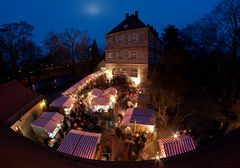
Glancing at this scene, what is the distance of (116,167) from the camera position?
4.44 metres

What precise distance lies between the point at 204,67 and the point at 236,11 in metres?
6.42

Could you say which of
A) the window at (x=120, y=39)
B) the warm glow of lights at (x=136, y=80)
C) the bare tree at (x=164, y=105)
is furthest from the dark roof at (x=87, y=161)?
the window at (x=120, y=39)

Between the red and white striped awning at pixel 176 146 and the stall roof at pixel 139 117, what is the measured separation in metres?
2.92

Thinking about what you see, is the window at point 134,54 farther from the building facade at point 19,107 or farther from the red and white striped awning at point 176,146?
the red and white striped awning at point 176,146

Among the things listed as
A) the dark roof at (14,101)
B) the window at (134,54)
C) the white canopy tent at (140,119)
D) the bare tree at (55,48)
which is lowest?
the white canopy tent at (140,119)

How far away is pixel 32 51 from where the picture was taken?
2584cm

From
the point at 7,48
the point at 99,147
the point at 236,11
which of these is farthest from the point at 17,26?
the point at 236,11

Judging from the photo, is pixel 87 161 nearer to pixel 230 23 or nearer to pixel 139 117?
pixel 139 117

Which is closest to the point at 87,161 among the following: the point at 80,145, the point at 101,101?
the point at 80,145

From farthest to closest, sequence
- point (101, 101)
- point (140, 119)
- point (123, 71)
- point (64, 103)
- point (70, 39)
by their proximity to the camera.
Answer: point (70, 39) → point (123, 71) → point (101, 101) → point (64, 103) → point (140, 119)

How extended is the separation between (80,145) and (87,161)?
17.0ft

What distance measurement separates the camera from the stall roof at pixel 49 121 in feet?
38.6

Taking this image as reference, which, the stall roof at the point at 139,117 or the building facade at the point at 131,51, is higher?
the building facade at the point at 131,51

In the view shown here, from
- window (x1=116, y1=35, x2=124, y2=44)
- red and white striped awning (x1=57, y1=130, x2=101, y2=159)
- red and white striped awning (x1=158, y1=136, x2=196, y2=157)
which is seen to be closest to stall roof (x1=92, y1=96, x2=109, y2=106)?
red and white striped awning (x1=57, y1=130, x2=101, y2=159)
